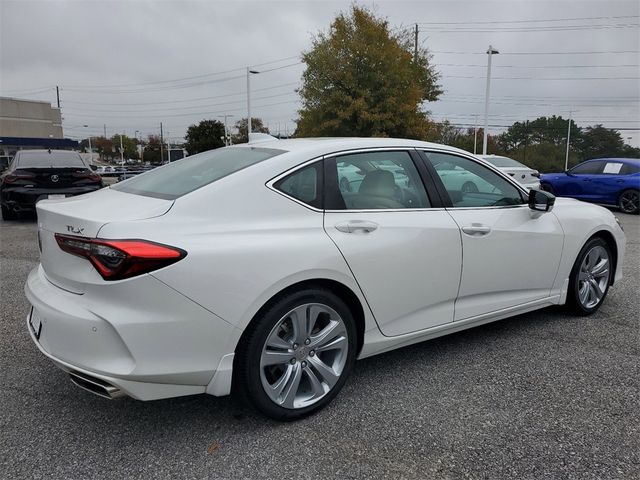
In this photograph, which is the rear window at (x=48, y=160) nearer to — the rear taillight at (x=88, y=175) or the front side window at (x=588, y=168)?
the rear taillight at (x=88, y=175)

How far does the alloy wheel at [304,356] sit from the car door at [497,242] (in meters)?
0.98

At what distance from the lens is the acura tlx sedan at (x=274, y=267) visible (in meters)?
2.25

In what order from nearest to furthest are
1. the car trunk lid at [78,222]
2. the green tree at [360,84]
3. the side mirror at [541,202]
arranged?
the car trunk lid at [78,222], the side mirror at [541,202], the green tree at [360,84]

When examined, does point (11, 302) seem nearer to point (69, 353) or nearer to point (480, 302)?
point (69, 353)

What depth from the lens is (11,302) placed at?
4680mm

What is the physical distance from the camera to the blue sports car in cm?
1250

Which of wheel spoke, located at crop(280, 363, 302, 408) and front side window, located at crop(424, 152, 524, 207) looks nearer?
wheel spoke, located at crop(280, 363, 302, 408)

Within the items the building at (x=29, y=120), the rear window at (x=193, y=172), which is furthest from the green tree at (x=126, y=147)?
the rear window at (x=193, y=172)

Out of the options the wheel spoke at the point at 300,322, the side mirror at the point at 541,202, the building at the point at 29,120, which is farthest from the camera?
the building at the point at 29,120

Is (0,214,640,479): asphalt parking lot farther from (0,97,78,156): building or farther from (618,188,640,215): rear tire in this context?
(0,97,78,156): building

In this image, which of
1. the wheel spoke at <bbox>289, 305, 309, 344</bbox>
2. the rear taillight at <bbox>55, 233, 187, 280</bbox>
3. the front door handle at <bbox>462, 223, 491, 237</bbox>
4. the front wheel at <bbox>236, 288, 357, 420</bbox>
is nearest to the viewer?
the rear taillight at <bbox>55, 233, 187, 280</bbox>

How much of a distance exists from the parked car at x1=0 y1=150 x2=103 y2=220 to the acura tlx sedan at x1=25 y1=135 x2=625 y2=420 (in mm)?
7134

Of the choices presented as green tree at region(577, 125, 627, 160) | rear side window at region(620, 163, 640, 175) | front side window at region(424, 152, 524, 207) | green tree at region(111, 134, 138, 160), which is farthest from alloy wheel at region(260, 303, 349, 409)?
green tree at region(111, 134, 138, 160)

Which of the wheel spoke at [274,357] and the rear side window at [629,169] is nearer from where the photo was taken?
the wheel spoke at [274,357]
